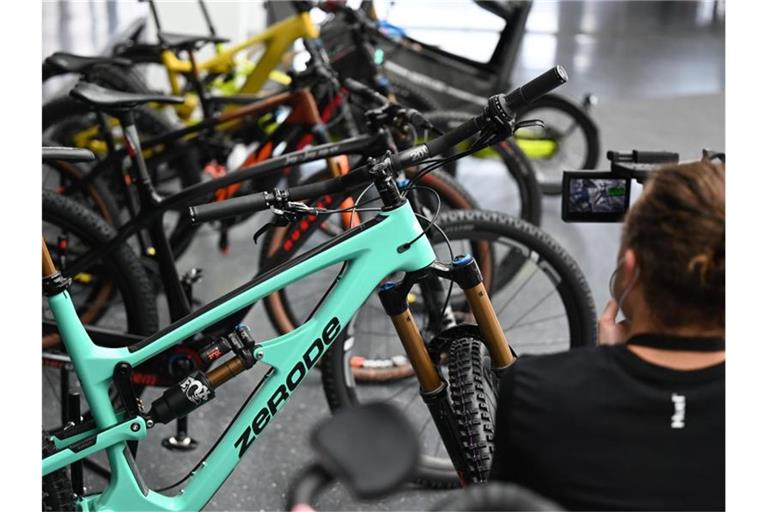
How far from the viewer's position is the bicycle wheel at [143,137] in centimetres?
318

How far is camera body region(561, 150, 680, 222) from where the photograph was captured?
184 centimetres

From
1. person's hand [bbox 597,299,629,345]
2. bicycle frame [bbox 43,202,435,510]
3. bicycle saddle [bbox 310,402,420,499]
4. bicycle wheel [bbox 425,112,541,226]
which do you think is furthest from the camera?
bicycle wheel [bbox 425,112,541,226]

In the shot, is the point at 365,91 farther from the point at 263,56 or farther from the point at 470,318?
the point at 263,56

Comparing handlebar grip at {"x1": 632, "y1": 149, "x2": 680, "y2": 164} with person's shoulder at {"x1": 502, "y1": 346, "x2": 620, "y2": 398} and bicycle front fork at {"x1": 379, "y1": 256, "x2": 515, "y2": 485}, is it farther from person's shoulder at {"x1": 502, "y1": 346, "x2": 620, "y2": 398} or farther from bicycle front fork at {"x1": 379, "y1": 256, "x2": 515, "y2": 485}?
person's shoulder at {"x1": 502, "y1": 346, "x2": 620, "y2": 398}

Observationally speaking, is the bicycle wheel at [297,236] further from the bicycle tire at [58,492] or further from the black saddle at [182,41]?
the black saddle at [182,41]

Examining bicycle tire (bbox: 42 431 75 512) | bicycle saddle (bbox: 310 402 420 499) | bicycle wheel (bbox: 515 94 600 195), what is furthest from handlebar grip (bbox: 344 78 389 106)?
bicycle wheel (bbox: 515 94 600 195)

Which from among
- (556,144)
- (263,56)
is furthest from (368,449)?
(556,144)

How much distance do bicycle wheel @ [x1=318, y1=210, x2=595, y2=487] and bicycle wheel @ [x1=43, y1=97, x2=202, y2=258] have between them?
0.75m

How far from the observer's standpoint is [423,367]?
1876 millimetres

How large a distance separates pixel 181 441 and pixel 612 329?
1.49 m

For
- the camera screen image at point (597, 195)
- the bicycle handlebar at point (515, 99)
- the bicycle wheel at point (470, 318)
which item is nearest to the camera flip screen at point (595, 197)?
the camera screen image at point (597, 195)

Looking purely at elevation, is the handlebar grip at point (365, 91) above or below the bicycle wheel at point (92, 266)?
above

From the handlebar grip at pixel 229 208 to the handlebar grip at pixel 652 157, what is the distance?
711 millimetres

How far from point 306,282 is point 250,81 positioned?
3.09ft
